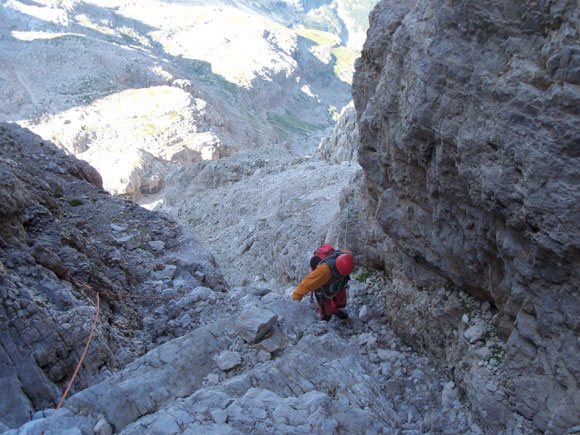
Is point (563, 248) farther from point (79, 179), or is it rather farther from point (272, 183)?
point (272, 183)

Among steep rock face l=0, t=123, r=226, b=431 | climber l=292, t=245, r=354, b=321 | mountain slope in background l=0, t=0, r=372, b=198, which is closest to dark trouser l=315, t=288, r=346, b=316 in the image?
climber l=292, t=245, r=354, b=321

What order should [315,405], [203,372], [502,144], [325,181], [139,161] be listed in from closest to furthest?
1. [502,144]
2. [315,405]
3. [203,372]
4. [325,181]
5. [139,161]

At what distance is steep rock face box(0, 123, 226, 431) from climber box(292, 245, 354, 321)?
335 centimetres

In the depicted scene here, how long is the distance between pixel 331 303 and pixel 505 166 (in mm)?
4665

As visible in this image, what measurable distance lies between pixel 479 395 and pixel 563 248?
238 cm

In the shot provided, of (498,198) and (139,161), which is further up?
(498,198)

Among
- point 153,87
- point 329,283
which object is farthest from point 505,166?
point 153,87

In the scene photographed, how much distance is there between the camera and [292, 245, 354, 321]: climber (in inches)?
306

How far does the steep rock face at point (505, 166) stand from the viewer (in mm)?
4121

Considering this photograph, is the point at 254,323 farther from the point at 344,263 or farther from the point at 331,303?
the point at 344,263

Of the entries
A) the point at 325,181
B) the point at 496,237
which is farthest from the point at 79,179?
the point at 496,237

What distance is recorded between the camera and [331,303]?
840 cm

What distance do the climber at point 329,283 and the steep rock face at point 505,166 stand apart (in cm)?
154

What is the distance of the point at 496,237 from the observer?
5.22 m
